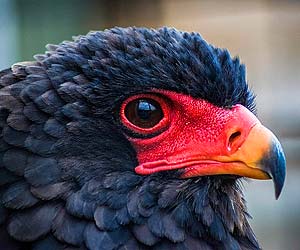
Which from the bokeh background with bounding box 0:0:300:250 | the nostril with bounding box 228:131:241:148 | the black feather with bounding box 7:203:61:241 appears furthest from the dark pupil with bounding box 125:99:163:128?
the bokeh background with bounding box 0:0:300:250

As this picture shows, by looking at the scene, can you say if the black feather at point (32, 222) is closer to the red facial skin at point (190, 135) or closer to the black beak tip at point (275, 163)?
the red facial skin at point (190, 135)

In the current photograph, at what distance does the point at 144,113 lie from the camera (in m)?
2.10

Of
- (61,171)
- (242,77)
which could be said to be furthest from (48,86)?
(242,77)

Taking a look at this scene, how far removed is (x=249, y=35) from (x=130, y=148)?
3178mm

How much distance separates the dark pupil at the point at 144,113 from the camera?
6.82 ft

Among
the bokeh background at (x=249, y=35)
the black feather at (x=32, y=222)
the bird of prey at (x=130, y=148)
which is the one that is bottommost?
the bokeh background at (x=249, y=35)

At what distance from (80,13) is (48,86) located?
2.91 meters

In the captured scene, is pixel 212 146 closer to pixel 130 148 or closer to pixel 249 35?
pixel 130 148

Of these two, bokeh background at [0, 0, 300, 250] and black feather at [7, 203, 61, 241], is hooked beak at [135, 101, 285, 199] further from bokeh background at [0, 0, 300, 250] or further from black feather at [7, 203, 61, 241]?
bokeh background at [0, 0, 300, 250]

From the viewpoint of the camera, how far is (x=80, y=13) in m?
4.95

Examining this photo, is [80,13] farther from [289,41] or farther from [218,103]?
[218,103]

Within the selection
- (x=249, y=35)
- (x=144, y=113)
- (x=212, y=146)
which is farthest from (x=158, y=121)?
(x=249, y=35)

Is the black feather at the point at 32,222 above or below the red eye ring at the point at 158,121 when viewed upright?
below

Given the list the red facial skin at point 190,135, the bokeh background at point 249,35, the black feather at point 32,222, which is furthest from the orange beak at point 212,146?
the bokeh background at point 249,35
